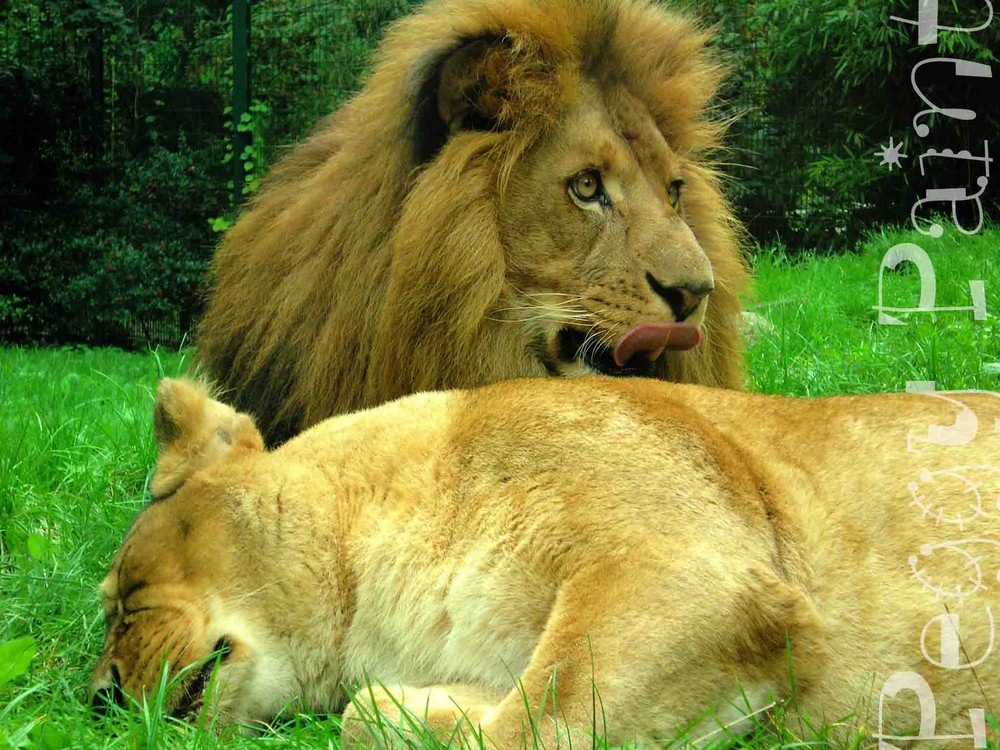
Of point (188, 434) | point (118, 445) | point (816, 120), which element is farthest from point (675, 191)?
point (816, 120)

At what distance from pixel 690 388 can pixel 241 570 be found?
102 cm

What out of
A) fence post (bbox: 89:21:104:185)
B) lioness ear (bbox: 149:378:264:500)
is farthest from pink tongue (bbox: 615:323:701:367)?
fence post (bbox: 89:21:104:185)

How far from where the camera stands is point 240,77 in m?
7.72

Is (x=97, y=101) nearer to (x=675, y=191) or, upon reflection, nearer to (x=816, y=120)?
(x=816, y=120)

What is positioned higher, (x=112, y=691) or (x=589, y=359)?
(x=589, y=359)

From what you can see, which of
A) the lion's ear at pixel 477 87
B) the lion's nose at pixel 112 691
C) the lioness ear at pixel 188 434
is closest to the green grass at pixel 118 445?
the lion's nose at pixel 112 691

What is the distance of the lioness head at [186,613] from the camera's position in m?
2.27

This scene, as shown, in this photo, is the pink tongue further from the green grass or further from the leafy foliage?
the leafy foliage

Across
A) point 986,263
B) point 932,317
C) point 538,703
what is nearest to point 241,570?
point 538,703

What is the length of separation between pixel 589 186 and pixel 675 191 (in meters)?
0.40

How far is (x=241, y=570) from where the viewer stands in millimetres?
2352

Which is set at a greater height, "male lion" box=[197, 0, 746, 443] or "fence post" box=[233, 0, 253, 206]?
"male lion" box=[197, 0, 746, 443]

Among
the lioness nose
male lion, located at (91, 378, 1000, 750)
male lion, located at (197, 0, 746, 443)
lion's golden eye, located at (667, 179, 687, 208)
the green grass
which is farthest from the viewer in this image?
lion's golden eye, located at (667, 179, 687, 208)

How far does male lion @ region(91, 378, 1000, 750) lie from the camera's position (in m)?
2.04
